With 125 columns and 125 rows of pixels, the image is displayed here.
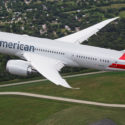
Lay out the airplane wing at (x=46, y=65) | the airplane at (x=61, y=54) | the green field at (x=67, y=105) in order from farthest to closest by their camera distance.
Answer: the airplane at (x=61, y=54) < the green field at (x=67, y=105) < the airplane wing at (x=46, y=65)

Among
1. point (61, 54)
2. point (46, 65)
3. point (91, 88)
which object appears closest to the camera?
point (46, 65)

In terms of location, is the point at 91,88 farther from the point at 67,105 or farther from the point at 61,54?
the point at 61,54

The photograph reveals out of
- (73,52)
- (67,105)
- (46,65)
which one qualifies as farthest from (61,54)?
(67,105)

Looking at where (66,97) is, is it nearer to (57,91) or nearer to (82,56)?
(57,91)

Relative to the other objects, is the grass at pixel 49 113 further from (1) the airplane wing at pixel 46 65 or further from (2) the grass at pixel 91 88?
(1) the airplane wing at pixel 46 65

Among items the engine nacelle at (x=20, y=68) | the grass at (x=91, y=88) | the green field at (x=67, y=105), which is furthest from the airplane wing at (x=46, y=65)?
the grass at (x=91, y=88)

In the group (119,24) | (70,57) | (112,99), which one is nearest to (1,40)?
(70,57)
